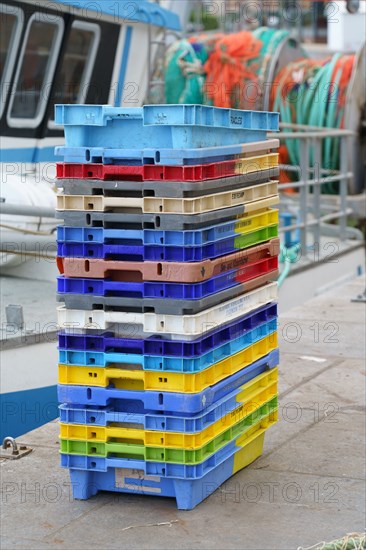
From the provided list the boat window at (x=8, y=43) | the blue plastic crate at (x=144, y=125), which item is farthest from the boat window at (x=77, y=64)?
the blue plastic crate at (x=144, y=125)

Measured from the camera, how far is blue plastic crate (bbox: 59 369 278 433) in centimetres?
421

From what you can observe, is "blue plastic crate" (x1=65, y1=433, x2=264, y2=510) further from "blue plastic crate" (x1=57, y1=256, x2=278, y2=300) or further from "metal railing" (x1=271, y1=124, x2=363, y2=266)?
"metal railing" (x1=271, y1=124, x2=363, y2=266)

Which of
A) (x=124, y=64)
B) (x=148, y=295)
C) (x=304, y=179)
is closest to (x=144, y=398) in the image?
(x=148, y=295)

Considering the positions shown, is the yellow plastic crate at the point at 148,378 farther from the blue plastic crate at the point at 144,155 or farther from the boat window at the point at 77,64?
the boat window at the point at 77,64

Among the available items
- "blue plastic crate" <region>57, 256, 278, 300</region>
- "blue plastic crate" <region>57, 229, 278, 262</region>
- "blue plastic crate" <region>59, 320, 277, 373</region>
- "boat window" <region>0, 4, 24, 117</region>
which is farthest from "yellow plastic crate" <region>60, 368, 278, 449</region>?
"boat window" <region>0, 4, 24, 117</region>

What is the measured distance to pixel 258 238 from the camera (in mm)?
4855

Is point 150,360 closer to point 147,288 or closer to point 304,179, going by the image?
point 147,288

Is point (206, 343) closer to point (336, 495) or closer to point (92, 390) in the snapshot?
point (92, 390)

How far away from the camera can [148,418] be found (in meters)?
4.25

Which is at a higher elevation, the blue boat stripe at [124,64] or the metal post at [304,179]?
the blue boat stripe at [124,64]

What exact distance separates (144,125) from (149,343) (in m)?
0.86

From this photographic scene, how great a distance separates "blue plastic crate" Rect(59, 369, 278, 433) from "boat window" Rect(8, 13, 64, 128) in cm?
446

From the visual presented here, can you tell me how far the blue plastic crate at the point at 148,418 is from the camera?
4.21 metres

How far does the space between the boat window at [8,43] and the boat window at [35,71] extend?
0.08 metres
